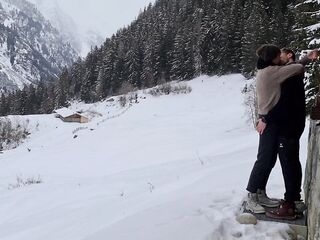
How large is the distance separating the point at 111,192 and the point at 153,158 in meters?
7.97

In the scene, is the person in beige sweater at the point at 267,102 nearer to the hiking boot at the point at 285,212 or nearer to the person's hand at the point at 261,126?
the person's hand at the point at 261,126

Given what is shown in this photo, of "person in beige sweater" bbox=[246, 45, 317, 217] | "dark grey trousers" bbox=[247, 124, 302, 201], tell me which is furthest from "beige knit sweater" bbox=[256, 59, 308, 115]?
"dark grey trousers" bbox=[247, 124, 302, 201]

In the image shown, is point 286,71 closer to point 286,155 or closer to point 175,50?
point 286,155

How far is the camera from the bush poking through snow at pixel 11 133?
50.8 m

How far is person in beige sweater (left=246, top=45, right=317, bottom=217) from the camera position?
469 cm

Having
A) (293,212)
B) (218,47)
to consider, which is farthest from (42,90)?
(293,212)

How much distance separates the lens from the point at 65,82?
98438 mm

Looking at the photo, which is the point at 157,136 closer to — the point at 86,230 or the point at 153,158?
the point at 153,158

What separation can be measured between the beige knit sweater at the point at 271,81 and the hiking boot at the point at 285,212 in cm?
107

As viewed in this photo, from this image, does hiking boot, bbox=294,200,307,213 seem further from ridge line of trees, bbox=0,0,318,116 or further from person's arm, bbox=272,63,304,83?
ridge line of trees, bbox=0,0,318,116

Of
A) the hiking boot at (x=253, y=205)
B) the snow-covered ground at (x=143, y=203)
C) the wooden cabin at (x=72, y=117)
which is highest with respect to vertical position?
the wooden cabin at (x=72, y=117)

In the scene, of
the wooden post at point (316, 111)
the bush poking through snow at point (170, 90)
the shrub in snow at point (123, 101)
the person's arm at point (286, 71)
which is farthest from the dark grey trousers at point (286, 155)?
the bush poking through snow at point (170, 90)

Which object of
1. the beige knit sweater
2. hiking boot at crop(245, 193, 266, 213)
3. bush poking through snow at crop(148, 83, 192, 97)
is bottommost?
hiking boot at crop(245, 193, 266, 213)

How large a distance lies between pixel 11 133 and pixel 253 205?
52099mm
